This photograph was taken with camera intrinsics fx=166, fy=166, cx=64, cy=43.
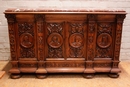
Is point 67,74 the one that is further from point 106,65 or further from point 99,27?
point 99,27

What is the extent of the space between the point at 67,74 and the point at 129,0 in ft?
5.30

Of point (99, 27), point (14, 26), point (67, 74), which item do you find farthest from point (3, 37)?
point (99, 27)

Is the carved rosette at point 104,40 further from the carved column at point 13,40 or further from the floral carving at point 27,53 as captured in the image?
the carved column at point 13,40

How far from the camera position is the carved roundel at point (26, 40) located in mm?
2225

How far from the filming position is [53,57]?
2.32m

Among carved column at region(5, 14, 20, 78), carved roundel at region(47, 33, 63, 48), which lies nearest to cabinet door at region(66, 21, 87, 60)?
carved roundel at region(47, 33, 63, 48)

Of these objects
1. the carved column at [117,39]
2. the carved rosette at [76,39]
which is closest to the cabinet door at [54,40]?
the carved rosette at [76,39]

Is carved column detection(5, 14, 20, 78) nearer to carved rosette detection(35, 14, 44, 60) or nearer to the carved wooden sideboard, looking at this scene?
the carved wooden sideboard

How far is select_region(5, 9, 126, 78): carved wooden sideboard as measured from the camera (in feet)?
7.09

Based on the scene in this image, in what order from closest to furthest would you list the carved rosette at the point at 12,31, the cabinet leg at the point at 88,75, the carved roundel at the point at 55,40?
1. the carved rosette at the point at 12,31
2. the carved roundel at the point at 55,40
3. the cabinet leg at the point at 88,75

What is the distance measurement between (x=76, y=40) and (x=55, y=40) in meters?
0.29


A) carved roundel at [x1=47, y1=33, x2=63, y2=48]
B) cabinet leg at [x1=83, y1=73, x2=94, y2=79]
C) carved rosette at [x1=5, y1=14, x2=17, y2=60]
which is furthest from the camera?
cabinet leg at [x1=83, y1=73, x2=94, y2=79]

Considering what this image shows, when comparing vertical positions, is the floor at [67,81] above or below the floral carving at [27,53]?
below

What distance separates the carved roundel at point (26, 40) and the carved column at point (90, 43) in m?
0.78
